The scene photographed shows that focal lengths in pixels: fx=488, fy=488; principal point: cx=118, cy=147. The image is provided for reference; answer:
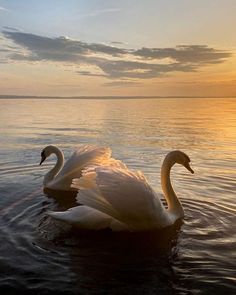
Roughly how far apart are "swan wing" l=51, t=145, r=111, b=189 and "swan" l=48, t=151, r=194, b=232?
279 centimetres

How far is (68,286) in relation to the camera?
623 cm

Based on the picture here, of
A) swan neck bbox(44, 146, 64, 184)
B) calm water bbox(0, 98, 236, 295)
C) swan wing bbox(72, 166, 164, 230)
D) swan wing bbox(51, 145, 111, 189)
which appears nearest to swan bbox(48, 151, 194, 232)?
swan wing bbox(72, 166, 164, 230)

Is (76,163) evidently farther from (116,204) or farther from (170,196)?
(116,204)

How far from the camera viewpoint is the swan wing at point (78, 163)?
11.6m

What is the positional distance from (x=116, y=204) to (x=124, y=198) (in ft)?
0.56

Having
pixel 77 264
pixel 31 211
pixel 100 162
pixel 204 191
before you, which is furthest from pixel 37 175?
pixel 77 264

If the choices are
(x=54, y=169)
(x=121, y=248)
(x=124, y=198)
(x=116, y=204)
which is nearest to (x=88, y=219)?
(x=116, y=204)

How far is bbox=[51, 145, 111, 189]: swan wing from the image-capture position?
1162 cm

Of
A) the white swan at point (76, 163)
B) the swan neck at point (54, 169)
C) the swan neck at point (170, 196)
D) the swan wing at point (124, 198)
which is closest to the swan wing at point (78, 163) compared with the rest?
the white swan at point (76, 163)

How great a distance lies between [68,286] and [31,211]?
3.59 m

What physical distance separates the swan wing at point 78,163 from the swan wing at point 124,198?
3125mm

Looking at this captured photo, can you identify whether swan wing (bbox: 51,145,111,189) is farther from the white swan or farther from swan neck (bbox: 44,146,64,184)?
swan neck (bbox: 44,146,64,184)

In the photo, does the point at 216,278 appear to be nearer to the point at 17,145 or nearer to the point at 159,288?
the point at 159,288

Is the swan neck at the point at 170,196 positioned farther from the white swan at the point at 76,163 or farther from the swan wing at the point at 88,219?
the white swan at the point at 76,163
